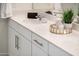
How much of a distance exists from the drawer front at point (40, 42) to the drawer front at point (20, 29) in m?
0.16

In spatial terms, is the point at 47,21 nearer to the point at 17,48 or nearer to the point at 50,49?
the point at 17,48

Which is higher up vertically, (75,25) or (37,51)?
(75,25)

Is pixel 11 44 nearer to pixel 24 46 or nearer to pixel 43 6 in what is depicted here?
pixel 24 46

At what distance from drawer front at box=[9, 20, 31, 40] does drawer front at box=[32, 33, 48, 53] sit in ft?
0.52

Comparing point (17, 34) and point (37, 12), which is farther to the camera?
point (37, 12)

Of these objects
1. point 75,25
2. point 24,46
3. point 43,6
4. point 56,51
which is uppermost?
point 43,6

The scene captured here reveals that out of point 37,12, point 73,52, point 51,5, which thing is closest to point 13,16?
point 37,12

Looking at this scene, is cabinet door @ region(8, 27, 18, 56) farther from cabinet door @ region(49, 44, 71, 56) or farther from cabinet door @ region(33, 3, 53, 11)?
cabinet door @ region(49, 44, 71, 56)

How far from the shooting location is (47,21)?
277cm

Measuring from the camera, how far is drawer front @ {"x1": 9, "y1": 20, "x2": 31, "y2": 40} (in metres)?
2.42

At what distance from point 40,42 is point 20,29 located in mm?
677

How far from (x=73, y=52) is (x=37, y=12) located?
171 centimetres

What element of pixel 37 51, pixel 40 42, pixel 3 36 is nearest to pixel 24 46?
pixel 37 51

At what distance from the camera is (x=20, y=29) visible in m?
2.68
